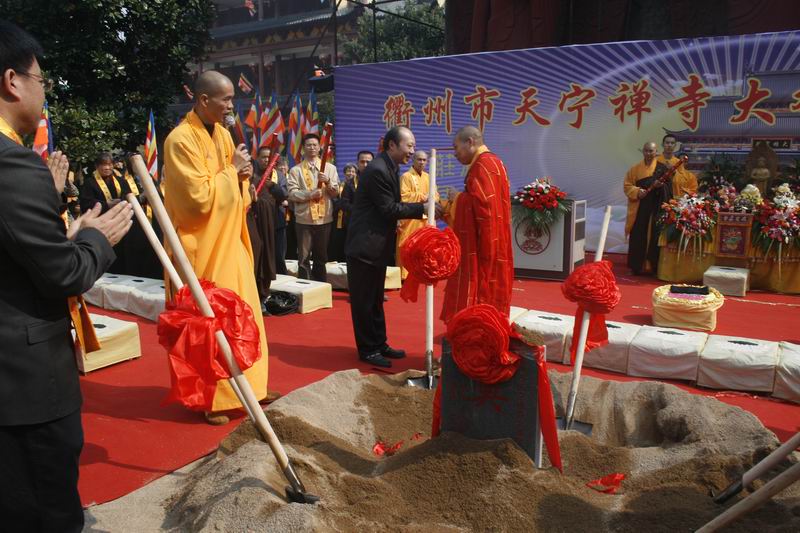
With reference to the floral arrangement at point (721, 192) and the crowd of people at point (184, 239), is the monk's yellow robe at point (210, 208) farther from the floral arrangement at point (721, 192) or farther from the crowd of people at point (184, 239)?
the floral arrangement at point (721, 192)

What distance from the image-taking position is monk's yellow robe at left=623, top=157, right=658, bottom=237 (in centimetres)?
862

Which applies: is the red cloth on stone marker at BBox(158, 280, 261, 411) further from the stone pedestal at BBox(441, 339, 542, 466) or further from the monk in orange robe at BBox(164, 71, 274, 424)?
the monk in orange robe at BBox(164, 71, 274, 424)

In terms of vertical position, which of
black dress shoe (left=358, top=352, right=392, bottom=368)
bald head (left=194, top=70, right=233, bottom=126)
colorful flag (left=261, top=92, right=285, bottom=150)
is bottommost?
black dress shoe (left=358, top=352, right=392, bottom=368)

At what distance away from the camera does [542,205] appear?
7969mm

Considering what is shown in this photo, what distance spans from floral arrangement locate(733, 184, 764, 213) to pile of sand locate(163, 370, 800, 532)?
16.3ft

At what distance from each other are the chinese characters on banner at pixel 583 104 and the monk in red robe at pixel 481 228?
19.4 feet

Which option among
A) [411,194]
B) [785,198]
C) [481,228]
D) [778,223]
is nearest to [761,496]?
[481,228]

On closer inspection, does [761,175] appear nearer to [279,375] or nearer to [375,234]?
[375,234]

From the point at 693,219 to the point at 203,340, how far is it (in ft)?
22.8

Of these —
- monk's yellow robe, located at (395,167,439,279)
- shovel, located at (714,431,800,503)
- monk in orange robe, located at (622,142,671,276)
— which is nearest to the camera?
shovel, located at (714,431,800,503)

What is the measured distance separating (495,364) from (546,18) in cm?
1217

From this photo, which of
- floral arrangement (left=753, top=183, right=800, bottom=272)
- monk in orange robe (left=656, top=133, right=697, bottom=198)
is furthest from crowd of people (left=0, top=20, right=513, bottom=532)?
floral arrangement (left=753, top=183, right=800, bottom=272)

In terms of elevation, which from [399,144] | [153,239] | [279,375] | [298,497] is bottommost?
[279,375]

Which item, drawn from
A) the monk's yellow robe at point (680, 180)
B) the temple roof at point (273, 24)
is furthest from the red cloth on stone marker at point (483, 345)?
the temple roof at point (273, 24)
